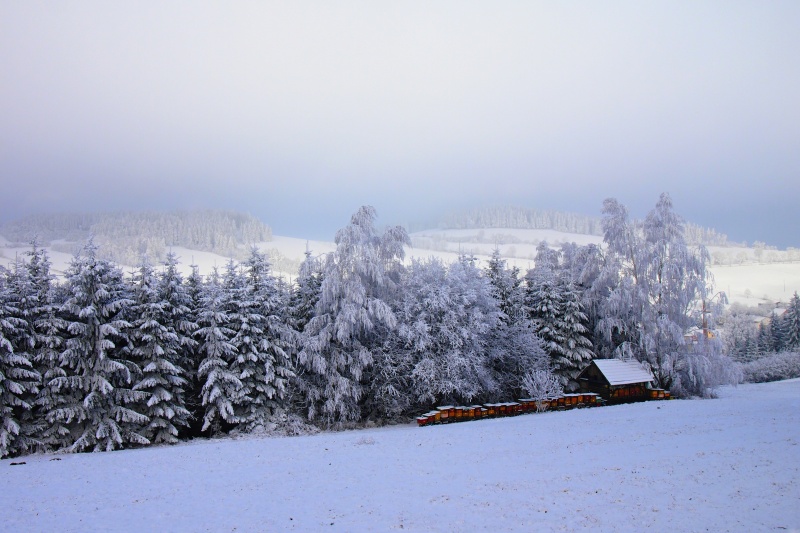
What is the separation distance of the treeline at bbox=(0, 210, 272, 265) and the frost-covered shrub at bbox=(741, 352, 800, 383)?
91432 mm

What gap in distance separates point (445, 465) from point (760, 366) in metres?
55.0

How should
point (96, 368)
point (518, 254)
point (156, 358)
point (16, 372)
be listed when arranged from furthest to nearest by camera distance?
point (518, 254), point (156, 358), point (96, 368), point (16, 372)

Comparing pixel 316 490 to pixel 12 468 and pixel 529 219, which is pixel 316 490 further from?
pixel 529 219

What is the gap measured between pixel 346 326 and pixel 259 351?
209 inches

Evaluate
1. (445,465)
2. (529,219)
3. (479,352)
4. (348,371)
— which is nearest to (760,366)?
(479,352)

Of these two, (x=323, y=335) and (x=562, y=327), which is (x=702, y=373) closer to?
(x=562, y=327)

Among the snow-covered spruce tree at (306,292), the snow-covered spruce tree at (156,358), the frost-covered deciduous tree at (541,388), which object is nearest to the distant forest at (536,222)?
the frost-covered deciduous tree at (541,388)

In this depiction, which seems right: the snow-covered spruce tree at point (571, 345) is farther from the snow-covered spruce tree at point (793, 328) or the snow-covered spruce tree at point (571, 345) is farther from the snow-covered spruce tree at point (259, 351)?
the snow-covered spruce tree at point (793, 328)

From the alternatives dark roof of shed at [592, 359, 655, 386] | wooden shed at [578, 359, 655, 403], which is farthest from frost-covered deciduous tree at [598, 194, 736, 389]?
wooden shed at [578, 359, 655, 403]

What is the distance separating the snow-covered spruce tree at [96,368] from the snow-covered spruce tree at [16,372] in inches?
51.2

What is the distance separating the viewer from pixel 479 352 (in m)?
32.9

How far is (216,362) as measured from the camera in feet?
86.5

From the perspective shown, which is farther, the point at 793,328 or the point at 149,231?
the point at 149,231

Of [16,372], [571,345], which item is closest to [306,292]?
[16,372]
